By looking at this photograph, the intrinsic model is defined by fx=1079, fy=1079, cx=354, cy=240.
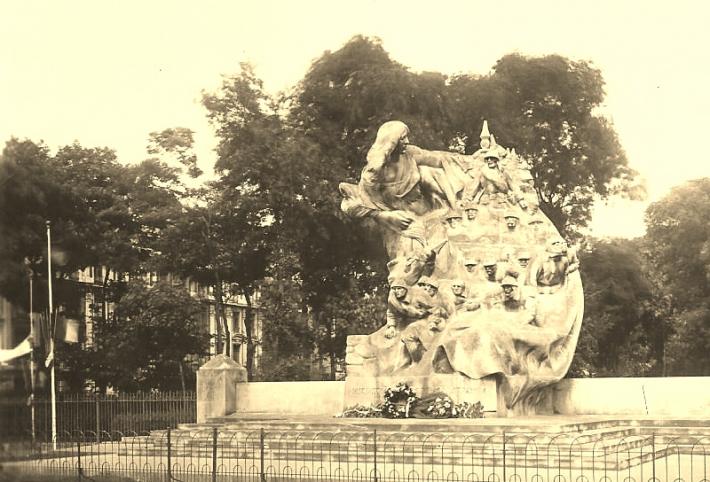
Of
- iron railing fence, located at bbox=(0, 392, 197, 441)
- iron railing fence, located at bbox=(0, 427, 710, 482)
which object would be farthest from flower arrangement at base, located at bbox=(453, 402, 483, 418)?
iron railing fence, located at bbox=(0, 392, 197, 441)

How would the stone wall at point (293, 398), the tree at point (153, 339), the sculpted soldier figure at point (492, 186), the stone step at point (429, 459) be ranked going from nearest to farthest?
the stone step at point (429, 459)
the sculpted soldier figure at point (492, 186)
the stone wall at point (293, 398)
the tree at point (153, 339)

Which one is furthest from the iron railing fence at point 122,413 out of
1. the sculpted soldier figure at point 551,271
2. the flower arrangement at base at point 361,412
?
the sculpted soldier figure at point 551,271

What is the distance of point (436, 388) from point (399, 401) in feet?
2.35

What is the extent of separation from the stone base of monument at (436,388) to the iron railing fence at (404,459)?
2244 mm

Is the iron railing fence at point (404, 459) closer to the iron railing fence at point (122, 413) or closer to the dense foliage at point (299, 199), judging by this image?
the iron railing fence at point (122, 413)

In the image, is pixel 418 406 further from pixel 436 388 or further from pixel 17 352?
pixel 17 352

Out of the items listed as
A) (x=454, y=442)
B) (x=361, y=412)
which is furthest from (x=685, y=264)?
(x=454, y=442)

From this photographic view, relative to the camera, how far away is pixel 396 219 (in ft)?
70.9

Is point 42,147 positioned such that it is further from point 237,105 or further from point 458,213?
point 458,213

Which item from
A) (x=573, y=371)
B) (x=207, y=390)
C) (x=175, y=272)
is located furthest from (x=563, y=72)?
(x=207, y=390)

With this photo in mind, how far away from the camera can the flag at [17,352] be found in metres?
7.73

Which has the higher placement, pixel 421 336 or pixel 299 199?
pixel 299 199

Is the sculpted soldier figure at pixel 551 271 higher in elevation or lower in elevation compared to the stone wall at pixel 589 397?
higher

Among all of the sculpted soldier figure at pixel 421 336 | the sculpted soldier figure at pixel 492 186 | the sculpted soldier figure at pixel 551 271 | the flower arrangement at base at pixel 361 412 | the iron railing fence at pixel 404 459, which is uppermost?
the sculpted soldier figure at pixel 492 186
